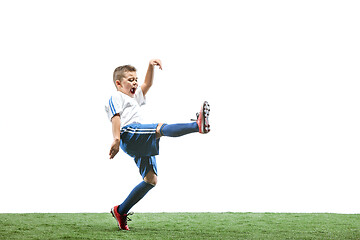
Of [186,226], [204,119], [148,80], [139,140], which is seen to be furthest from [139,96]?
[186,226]

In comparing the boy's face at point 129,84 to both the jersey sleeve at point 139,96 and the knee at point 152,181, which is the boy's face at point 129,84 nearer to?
the jersey sleeve at point 139,96

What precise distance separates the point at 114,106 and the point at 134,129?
7.6 inches

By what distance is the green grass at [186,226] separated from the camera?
2.95m

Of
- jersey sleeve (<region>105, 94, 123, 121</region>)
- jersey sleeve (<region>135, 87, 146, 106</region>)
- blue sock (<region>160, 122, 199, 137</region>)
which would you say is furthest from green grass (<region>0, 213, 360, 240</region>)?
jersey sleeve (<region>135, 87, 146, 106</region>)

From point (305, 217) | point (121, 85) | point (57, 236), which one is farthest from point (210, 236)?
point (305, 217)

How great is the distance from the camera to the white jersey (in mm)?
3029

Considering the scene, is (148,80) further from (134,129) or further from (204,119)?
(204,119)

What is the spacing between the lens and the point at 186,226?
3449mm

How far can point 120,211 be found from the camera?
3.27 meters

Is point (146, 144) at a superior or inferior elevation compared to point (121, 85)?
inferior

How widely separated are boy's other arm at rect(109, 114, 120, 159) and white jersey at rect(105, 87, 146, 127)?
0.04 meters

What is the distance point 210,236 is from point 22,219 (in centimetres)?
165

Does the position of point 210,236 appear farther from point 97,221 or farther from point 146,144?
point 97,221

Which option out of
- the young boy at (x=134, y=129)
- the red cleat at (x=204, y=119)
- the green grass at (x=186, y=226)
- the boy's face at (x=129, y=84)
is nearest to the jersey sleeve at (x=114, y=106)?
the young boy at (x=134, y=129)
